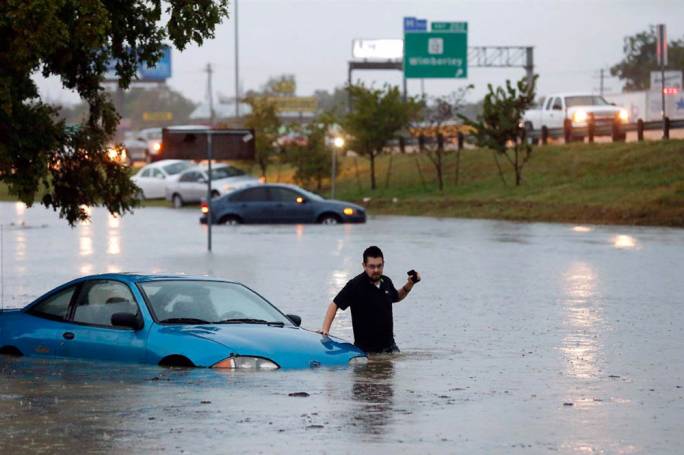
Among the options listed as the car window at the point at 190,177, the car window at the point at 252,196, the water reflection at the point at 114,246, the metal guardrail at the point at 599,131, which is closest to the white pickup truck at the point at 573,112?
the metal guardrail at the point at 599,131

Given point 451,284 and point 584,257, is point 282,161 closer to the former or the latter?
point 584,257

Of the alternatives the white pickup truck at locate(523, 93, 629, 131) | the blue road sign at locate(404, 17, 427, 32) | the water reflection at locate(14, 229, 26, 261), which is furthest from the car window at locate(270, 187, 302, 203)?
the blue road sign at locate(404, 17, 427, 32)

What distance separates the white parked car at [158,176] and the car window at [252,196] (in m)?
17.1

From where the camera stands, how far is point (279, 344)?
45.8 feet

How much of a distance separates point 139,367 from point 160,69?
137855mm

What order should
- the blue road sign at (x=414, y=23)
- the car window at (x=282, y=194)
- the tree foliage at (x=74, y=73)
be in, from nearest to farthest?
the tree foliage at (x=74, y=73) < the car window at (x=282, y=194) < the blue road sign at (x=414, y=23)

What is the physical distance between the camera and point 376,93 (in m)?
71.2

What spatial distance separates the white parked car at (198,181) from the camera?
212ft

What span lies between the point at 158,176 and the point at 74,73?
50.2m

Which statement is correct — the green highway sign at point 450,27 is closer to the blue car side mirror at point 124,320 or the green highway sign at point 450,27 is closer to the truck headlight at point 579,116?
the truck headlight at point 579,116

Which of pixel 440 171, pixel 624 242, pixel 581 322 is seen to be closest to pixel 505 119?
pixel 440 171

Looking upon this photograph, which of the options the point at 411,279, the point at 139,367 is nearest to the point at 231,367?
the point at 139,367

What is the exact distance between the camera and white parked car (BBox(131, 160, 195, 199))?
229ft

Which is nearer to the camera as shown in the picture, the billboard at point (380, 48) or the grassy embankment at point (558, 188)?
the grassy embankment at point (558, 188)
